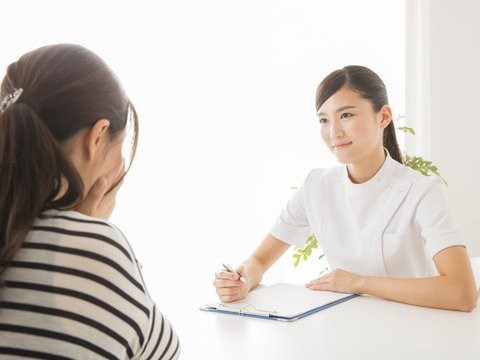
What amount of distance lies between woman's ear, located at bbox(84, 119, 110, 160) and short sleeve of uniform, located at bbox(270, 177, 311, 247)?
123cm

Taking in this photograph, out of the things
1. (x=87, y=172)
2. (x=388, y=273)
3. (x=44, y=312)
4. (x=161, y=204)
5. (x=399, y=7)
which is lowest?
(x=161, y=204)

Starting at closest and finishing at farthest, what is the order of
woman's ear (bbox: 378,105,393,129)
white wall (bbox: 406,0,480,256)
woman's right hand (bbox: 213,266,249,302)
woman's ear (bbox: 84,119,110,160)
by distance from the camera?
woman's ear (bbox: 84,119,110,160), woman's right hand (bbox: 213,266,249,302), woman's ear (bbox: 378,105,393,129), white wall (bbox: 406,0,480,256)

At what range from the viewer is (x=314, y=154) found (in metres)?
3.56

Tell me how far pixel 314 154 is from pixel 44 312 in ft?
9.40

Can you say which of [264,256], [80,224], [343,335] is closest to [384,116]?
[264,256]

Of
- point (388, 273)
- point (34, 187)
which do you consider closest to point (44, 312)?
point (34, 187)

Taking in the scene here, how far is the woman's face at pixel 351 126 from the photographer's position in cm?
197

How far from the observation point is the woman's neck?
200cm

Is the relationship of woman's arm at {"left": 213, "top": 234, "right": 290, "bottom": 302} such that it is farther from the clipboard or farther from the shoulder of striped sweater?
the shoulder of striped sweater

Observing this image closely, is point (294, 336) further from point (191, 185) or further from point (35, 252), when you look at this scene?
point (191, 185)

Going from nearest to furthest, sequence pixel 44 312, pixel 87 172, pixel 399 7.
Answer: pixel 44 312
pixel 87 172
pixel 399 7

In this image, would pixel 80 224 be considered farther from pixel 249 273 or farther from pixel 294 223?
pixel 294 223

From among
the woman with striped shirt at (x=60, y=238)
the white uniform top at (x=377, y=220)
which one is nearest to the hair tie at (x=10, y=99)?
the woman with striped shirt at (x=60, y=238)

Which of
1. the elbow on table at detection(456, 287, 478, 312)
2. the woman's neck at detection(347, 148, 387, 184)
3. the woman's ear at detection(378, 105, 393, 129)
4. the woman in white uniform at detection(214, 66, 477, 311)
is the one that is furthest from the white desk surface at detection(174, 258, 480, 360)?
the woman's ear at detection(378, 105, 393, 129)
